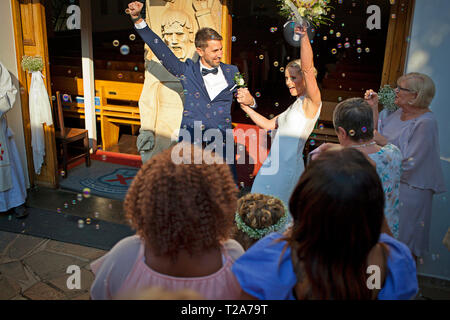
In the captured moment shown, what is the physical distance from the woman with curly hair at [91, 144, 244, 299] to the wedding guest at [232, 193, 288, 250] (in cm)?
73

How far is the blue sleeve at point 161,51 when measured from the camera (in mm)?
4285

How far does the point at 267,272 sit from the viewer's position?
147 centimetres

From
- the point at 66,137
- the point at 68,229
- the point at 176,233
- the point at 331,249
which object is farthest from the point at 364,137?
the point at 66,137

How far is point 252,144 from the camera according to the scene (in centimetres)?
667

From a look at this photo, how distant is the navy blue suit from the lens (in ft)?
14.5

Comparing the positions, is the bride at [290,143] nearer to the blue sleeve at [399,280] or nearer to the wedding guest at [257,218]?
the wedding guest at [257,218]

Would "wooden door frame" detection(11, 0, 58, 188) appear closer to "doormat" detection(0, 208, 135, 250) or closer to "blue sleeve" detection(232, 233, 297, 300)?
"doormat" detection(0, 208, 135, 250)

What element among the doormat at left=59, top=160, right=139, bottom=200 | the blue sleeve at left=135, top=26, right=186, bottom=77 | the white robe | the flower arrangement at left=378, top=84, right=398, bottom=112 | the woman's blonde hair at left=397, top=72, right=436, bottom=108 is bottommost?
the doormat at left=59, top=160, right=139, bottom=200

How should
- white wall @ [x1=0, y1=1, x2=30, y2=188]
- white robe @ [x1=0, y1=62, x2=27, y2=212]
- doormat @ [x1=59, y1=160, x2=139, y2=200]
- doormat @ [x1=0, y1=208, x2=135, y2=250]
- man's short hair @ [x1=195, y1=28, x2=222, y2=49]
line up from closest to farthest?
man's short hair @ [x1=195, y1=28, x2=222, y2=49]
doormat @ [x1=0, y1=208, x2=135, y2=250]
white robe @ [x1=0, y1=62, x2=27, y2=212]
white wall @ [x1=0, y1=1, x2=30, y2=188]
doormat @ [x1=59, y1=160, x2=139, y2=200]

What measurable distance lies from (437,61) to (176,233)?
3.19 m

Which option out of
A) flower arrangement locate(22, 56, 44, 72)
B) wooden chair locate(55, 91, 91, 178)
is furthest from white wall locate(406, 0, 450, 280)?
wooden chair locate(55, 91, 91, 178)
